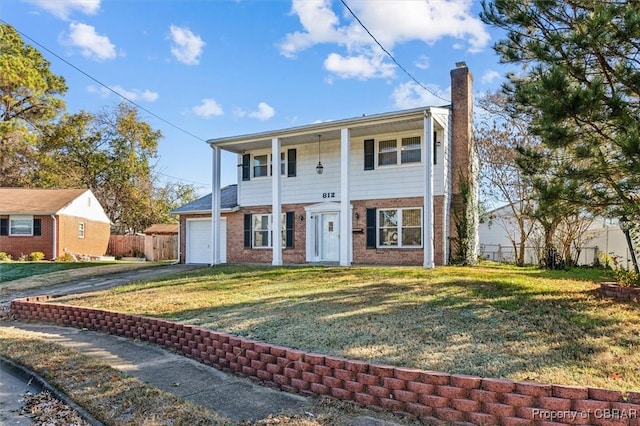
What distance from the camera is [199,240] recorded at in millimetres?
20000

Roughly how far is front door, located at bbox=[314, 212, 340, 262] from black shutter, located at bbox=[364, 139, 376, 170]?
85.4 inches

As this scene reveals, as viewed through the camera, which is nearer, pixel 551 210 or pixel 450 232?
pixel 551 210

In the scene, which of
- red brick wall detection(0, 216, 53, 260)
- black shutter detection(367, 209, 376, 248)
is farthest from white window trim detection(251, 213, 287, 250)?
red brick wall detection(0, 216, 53, 260)

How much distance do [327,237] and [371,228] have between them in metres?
1.90

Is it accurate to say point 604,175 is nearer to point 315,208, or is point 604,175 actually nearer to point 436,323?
point 436,323

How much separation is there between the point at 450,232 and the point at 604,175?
8.62m

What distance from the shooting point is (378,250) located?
52.2ft

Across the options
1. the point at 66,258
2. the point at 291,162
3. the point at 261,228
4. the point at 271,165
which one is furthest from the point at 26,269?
the point at 291,162

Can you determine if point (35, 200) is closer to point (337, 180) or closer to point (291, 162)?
point (291, 162)

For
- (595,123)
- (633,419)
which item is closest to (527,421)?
(633,419)

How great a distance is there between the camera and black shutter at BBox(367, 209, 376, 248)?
1603cm

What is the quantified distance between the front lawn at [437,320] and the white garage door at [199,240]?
27.4 feet

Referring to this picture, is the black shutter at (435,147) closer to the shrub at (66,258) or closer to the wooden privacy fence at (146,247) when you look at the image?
the wooden privacy fence at (146,247)

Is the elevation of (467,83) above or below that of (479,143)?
above
